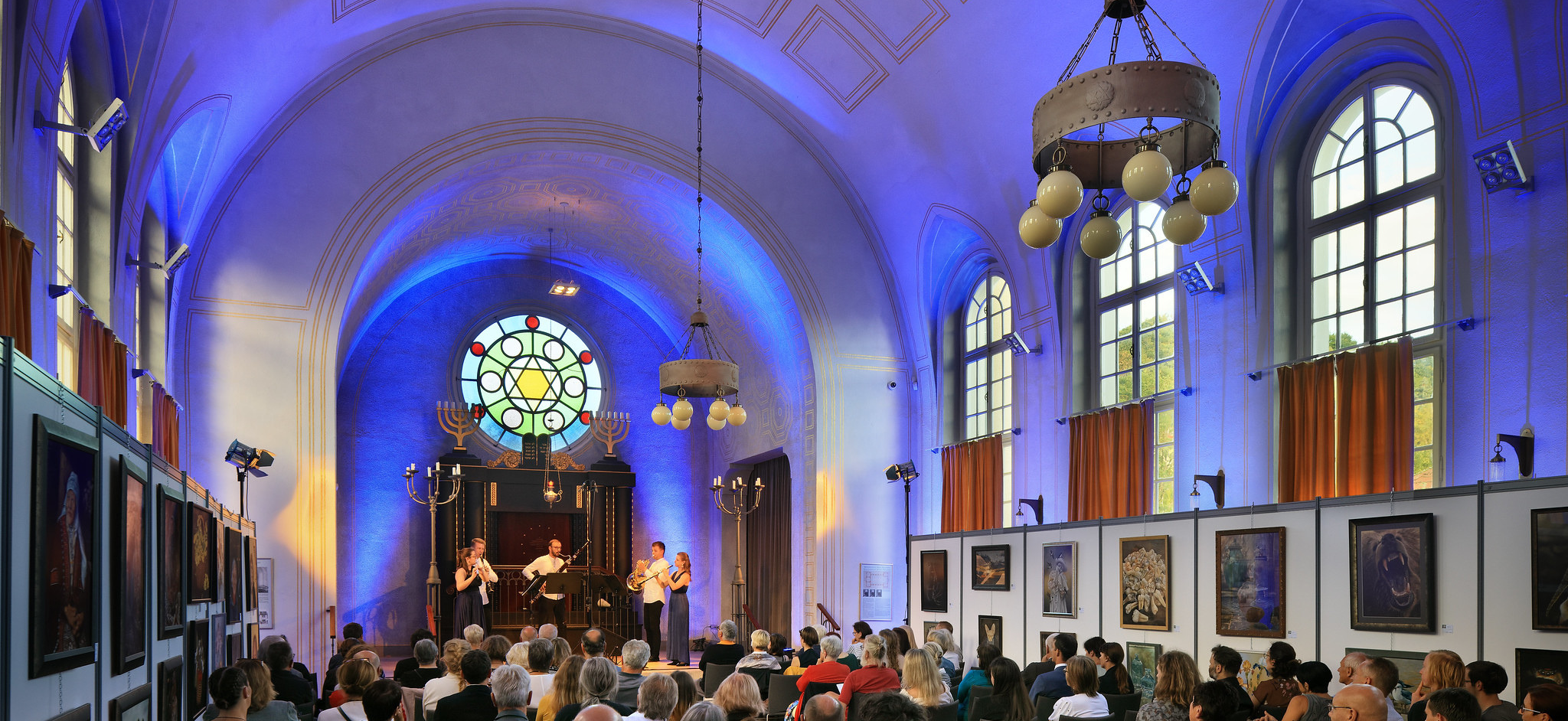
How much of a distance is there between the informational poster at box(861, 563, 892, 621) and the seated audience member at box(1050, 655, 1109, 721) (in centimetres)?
946

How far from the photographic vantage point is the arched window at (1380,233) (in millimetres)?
8773

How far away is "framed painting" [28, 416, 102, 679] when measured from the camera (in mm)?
3016

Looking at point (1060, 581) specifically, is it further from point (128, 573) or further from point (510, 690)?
point (128, 573)

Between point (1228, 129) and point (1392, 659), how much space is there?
16.7 ft

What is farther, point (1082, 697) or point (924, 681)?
point (924, 681)

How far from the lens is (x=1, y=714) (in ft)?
9.15

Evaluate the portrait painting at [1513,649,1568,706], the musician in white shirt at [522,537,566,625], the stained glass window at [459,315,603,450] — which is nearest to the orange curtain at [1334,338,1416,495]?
the portrait painting at [1513,649,1568,706]

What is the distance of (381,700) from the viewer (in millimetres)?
4898

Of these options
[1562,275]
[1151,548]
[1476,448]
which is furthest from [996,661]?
[1562,275]

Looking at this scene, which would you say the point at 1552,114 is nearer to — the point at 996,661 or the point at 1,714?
the point at 996,661

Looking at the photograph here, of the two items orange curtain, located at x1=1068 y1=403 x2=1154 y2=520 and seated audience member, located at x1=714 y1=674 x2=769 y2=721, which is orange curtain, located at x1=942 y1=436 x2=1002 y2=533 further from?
seated audience member, located at x1=714 y1=674 x2=769 y2=721

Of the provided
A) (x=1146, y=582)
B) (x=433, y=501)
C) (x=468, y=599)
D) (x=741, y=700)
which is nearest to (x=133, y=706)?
(x=741, y=700)

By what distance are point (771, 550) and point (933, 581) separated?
20.5 feet

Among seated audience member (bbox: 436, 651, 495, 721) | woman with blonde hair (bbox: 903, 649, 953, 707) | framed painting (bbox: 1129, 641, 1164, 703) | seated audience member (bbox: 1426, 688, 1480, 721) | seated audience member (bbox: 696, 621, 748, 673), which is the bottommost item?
framed painting (bbox: 1129, 641, 1164, 703)
